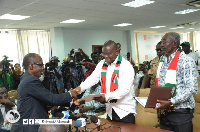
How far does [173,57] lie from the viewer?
6.87 ft

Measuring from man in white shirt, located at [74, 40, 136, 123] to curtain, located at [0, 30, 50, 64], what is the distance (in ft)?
A: 24.5

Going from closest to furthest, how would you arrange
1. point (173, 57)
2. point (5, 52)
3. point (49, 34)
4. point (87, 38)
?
point (173, 57) → point (5, 52) → point (49, 34) → point (87, 38)

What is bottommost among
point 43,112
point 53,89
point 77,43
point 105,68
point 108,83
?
point 53,89

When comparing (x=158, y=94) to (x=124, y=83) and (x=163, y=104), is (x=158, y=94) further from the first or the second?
(x=124, y=83)

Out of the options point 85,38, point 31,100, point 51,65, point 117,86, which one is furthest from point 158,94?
point 85,38

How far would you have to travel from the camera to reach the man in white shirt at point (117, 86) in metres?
2.28

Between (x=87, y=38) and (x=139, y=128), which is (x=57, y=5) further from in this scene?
(x=87, y=38)

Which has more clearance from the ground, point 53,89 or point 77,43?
point 77,43

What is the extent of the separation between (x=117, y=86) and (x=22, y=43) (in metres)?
8.06

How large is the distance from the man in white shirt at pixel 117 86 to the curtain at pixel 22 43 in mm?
7479

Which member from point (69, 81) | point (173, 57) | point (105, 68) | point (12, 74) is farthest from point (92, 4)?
point (173, 57)

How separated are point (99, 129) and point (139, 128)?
40 centimetres

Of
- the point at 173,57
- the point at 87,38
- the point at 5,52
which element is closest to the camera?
the point at 173,57

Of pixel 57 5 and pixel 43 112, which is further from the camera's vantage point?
pixel 57 5
